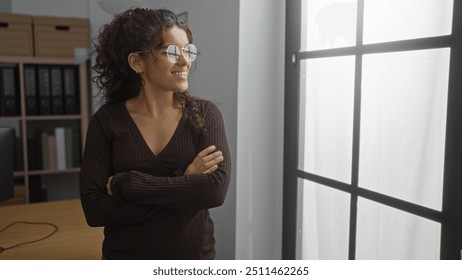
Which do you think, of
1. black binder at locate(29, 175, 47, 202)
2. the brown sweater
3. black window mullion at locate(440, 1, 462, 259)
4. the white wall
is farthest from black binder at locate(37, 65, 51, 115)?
black window mullion at locate(440, 1, 462, 259)

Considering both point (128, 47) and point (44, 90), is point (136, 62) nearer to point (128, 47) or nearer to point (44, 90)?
point (128, 47)

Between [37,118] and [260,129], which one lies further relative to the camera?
[37,118]

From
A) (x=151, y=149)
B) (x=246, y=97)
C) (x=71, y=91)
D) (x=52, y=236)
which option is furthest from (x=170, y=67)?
(x=71, y=91)

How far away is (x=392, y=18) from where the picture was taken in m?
1.14

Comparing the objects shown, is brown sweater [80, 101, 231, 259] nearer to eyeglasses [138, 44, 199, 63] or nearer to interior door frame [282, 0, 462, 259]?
eyeglasses [138, 44, 199, 63]

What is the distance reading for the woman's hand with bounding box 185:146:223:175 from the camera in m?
0.87

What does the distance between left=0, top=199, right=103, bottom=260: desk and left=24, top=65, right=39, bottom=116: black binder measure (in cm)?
112

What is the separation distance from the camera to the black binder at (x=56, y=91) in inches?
98.1

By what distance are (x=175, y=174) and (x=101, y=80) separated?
0.89 ft

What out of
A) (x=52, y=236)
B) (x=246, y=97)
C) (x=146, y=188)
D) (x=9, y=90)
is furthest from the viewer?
(x=9, y=90)

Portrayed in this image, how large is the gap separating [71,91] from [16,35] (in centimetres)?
44

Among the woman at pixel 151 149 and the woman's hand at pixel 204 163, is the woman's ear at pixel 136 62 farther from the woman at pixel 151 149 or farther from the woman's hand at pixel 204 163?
the woman's hand at pixel 204 163

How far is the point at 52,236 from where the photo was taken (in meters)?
1.27
